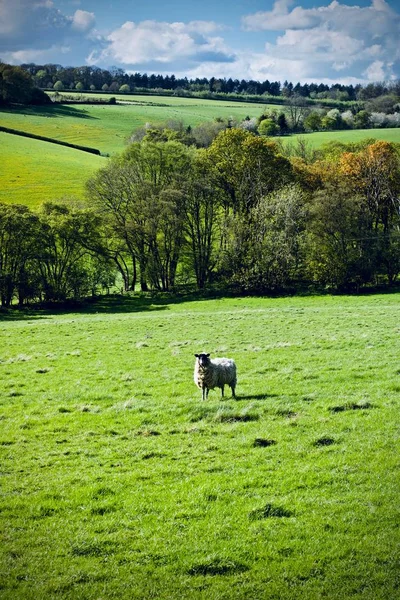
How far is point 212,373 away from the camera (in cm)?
1692

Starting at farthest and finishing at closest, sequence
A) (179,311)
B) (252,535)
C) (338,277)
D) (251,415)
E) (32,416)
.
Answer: (338,277) < (179,311) < (32,416) < (251,415) < (252,535)

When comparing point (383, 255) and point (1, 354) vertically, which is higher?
point (383, 255)

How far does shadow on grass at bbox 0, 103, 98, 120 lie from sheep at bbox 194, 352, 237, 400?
134746mm

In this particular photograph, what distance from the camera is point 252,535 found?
8781mm

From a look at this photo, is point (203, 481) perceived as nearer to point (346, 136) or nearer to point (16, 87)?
point (346, 136)

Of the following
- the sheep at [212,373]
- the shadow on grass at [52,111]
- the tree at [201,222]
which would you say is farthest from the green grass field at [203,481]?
the shadow on grass at [52,111]

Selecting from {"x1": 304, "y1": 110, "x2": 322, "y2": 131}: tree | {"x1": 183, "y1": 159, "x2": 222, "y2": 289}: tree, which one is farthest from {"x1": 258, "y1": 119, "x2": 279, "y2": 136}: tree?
{"x1": 183, "y1": 159, "x2": 222, "y2": 289}: tree

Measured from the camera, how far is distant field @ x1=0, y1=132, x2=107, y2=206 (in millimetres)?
86688

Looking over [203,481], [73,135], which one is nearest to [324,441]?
[203,481]

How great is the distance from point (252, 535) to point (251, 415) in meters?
6.18

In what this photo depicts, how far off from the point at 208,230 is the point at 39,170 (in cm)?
4818

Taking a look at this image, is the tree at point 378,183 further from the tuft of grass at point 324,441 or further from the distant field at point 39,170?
the tuft of grass at point 324,441

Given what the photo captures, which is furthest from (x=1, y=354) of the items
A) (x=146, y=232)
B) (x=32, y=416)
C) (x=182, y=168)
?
(x=182, y=168)

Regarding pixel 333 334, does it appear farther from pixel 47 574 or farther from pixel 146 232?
pixel 146 232
